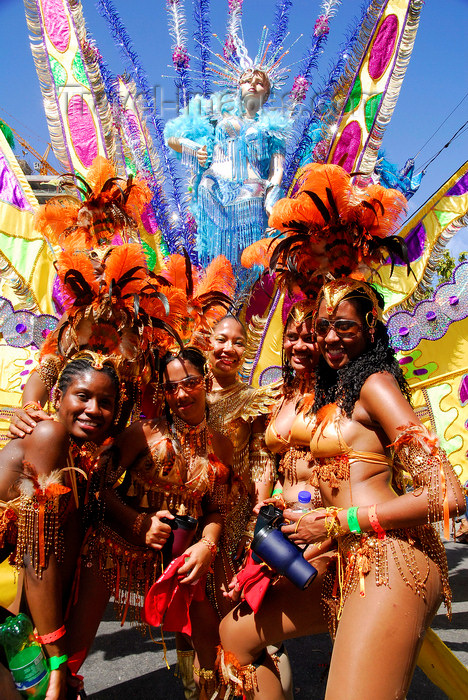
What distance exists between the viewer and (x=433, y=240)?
12.9 ft

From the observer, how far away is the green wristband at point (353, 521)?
1797mm

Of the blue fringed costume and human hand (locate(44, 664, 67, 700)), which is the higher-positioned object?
the blue fringed costume

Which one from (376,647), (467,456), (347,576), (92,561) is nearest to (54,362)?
(92,561)

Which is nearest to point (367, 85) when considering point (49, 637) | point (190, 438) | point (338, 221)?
point (338, 221)

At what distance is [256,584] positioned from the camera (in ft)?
7.00

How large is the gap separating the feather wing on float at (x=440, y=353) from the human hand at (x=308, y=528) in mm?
2030

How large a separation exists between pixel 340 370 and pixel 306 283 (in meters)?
0.75

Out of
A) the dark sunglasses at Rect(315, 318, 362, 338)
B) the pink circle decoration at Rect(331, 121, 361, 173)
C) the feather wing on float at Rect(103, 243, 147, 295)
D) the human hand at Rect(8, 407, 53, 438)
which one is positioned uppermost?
the pink circle decoration at Rect(331, 121, 361, 173)

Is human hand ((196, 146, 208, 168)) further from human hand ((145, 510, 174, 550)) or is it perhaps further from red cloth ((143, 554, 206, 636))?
red cloth ((143, 554, 206, 636))

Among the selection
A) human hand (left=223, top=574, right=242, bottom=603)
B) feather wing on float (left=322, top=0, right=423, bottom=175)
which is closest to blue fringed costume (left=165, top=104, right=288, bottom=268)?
feather wing on float (left=322, top=0, right=423, bottom=175)

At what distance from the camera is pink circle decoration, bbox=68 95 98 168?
4.84m

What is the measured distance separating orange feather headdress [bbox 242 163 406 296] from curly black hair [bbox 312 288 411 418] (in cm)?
31

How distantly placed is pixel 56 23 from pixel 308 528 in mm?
4983

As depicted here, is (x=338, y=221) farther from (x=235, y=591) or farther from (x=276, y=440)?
(x=235, y=591)
